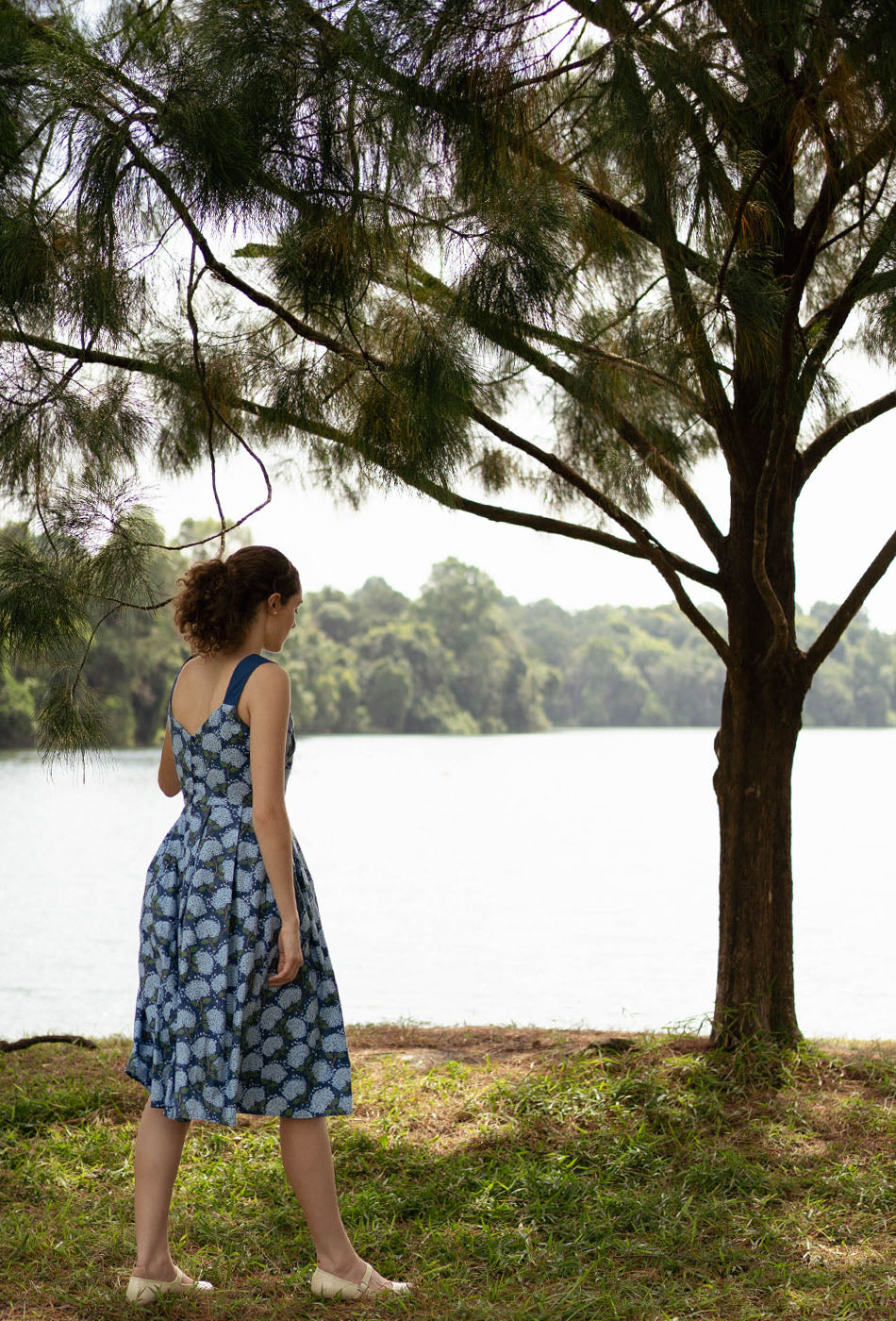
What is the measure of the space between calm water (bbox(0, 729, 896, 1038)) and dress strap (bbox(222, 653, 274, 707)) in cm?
120

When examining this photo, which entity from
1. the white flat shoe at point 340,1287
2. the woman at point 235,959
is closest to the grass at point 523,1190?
the white flat shoe at point 340,1287

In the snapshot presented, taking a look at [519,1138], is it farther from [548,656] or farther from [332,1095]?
[548,656]

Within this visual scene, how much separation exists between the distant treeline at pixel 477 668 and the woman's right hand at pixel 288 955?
23.3m

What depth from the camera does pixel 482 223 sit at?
2.59m

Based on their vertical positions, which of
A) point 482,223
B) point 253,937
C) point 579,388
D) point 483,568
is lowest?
point 253,937

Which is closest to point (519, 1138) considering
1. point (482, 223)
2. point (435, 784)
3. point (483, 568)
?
point (482, 223)

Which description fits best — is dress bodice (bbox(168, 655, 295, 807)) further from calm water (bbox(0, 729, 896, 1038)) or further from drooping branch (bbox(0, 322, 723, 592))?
calm water (bbox(0, 729, 896, 1038))

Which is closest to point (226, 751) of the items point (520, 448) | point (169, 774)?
point (169, 774)

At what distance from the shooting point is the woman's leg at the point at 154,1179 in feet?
6.75

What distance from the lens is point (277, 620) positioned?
7.18ft

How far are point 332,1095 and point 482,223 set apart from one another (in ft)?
5.62

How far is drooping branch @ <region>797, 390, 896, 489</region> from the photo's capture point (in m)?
3.48

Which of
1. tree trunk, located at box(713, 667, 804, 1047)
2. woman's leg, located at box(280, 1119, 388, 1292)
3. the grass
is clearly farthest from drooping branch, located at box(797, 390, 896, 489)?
woman's leg, located at box(280, 1119, 388, 1292)

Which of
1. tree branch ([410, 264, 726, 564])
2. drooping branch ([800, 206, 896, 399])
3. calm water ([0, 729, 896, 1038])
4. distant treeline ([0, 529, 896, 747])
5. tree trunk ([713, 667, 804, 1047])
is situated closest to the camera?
drooping branch ([800, 206, 896, 399])
